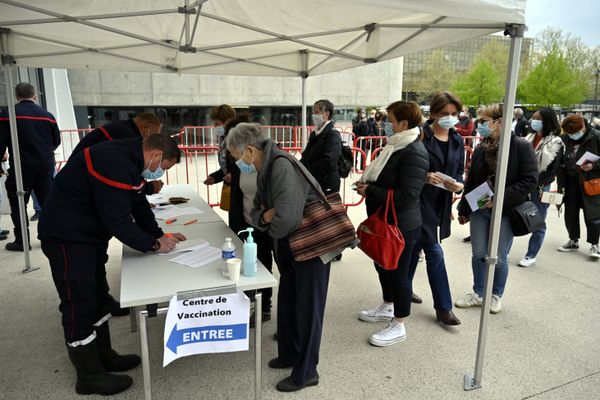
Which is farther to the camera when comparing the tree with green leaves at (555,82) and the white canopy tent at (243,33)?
the tree with green leaves at (555,82)

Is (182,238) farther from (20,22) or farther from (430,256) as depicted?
(20,22)

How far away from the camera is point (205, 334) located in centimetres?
205

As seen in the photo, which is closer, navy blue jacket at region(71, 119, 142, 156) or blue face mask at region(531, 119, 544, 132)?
navy blue jacket at region(71, 119, 142, 156)

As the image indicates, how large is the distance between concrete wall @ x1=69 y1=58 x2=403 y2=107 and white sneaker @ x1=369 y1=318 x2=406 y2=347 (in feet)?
37.7

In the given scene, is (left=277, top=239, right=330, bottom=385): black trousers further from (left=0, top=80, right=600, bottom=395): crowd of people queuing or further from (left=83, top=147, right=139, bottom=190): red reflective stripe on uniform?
(left=83, top=147, right=139, bottom=190): red reflective stripe on uniform

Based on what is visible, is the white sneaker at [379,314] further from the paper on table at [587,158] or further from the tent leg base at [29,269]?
the tent leg base at [29,269]

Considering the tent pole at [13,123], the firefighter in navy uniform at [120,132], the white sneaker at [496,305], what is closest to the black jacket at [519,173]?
the white sneaker at [496,305]

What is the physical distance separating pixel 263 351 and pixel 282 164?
58.7 inches

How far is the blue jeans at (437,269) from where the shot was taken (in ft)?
10.7

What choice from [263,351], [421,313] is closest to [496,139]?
[421,313]

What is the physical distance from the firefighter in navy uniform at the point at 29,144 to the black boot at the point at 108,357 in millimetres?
2679

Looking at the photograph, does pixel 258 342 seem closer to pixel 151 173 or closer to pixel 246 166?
pixel 246 166

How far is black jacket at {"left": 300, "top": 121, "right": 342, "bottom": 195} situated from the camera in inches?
161

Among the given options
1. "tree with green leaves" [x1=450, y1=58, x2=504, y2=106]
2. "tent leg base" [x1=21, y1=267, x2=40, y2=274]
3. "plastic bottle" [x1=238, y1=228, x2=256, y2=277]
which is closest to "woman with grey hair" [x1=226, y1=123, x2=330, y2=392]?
"plastic bottle" [x1=238, y1=228, x2=256, y2=277]
